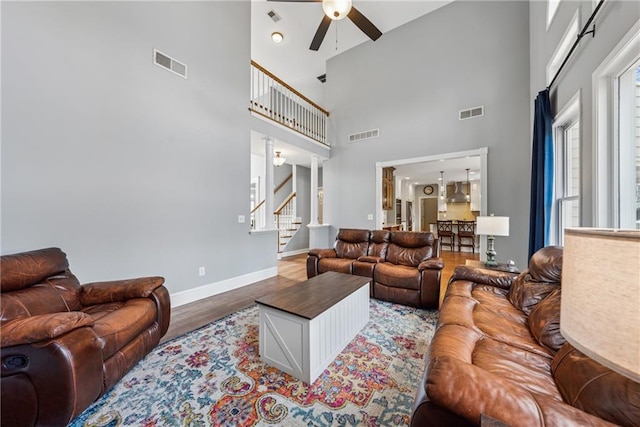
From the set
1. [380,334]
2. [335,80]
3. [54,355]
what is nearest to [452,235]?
[335,80]

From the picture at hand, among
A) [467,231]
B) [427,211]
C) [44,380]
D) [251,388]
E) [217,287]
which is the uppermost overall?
[427,211]

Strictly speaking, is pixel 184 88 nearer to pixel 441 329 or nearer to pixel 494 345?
pixel 441 329

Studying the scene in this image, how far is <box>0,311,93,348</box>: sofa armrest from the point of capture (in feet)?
3.93

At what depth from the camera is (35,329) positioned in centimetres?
123

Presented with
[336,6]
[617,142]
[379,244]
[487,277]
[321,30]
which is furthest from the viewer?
[379,244]

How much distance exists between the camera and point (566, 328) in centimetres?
54

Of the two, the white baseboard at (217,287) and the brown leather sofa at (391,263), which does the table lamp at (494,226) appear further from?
the white baseboard at (217,287)

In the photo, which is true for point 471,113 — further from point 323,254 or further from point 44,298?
point 44,298

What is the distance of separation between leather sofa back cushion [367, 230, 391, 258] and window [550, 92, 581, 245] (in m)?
2.04

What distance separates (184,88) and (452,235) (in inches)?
315

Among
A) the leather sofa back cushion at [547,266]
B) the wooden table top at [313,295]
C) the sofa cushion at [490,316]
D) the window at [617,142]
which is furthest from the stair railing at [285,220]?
the window at [617,142]

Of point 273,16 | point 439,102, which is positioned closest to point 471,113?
point 439,102

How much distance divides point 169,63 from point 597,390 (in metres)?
4.58

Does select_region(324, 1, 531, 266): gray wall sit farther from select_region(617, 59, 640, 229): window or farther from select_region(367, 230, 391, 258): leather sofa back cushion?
select_region(617, 59, 640, 229): window
